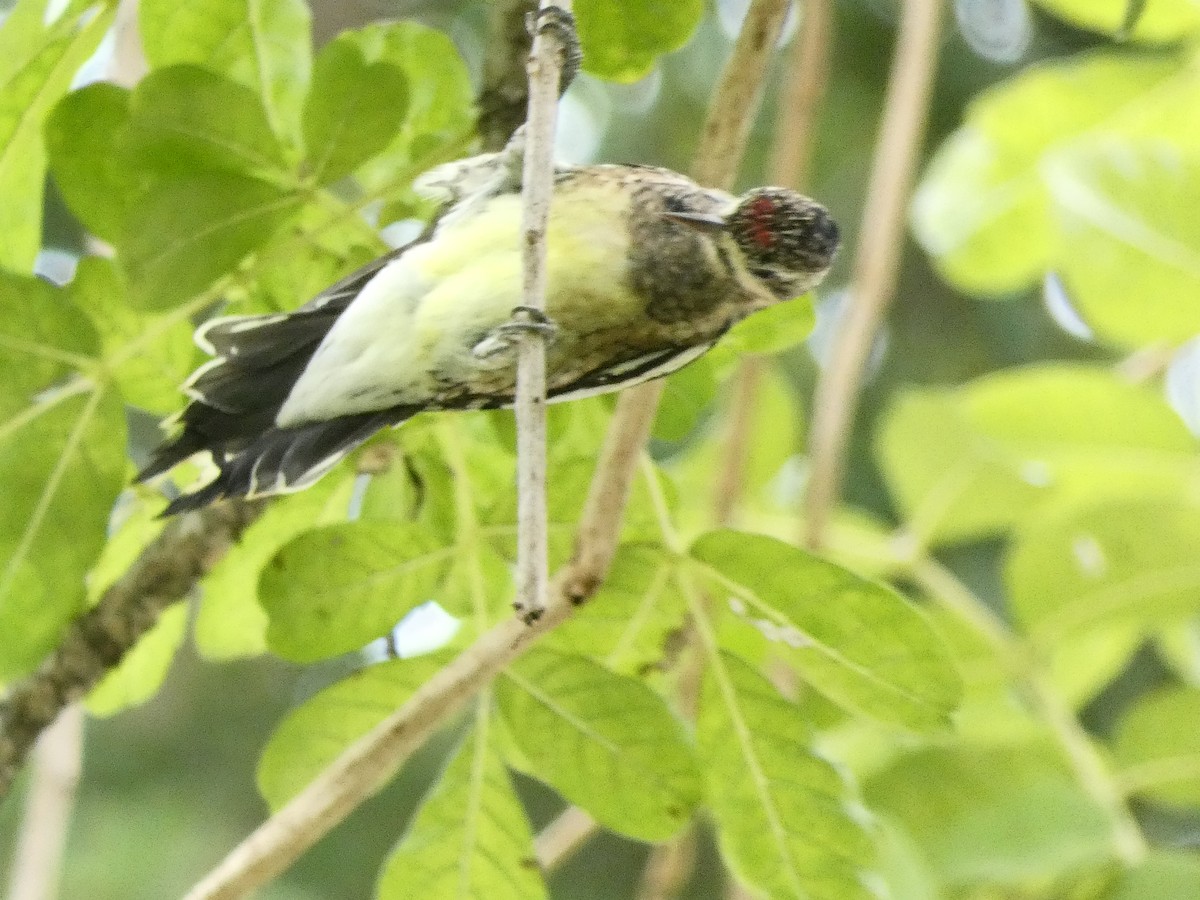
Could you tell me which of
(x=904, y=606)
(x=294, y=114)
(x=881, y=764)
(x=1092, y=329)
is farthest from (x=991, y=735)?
(x=294, y=114)

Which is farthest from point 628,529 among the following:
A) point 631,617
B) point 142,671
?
point 142,671

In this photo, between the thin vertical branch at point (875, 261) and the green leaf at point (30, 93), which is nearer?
the green leaf at point (30, 93)

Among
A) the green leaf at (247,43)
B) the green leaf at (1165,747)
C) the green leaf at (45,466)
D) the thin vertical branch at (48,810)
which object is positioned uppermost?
the green leaf at (247,43)

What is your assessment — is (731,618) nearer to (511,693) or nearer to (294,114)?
(511,693)

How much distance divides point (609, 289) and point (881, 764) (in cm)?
67

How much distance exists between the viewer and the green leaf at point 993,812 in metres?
1.07

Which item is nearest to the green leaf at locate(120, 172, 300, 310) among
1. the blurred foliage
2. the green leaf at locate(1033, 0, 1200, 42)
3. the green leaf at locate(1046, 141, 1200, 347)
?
the blurred foliage

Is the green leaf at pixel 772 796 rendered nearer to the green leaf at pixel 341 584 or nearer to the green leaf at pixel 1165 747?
the green leaf at pixel 341 584

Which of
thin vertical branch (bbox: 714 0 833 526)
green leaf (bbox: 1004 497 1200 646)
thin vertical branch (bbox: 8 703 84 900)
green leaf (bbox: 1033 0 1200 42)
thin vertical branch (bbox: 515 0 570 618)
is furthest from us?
green leaf (bbox: 1033 0 1200 42)

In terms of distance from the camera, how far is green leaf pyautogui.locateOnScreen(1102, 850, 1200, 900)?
1.00 meters

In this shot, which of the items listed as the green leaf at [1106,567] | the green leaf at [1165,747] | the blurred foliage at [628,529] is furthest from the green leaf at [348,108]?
the green leaf at [1165,747]

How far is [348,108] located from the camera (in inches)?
35.2

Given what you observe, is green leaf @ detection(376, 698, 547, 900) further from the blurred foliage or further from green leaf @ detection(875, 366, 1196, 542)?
green leaf @ detection(875, 366, 1196, 542)

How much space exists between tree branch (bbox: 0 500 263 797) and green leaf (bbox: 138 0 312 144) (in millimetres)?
296
